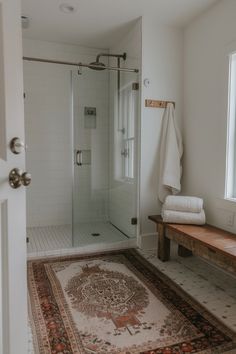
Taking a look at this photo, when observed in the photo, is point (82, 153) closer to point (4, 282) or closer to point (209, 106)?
point (209, 106)

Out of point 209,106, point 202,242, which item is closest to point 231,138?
point 209,106

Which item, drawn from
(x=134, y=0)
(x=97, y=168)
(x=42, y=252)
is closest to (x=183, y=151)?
(x=97, y=168)

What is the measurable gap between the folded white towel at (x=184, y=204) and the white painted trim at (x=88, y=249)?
68cm

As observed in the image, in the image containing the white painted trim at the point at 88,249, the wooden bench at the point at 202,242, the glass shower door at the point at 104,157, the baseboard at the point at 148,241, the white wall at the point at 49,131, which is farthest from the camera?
the white wall at the point at 49,131

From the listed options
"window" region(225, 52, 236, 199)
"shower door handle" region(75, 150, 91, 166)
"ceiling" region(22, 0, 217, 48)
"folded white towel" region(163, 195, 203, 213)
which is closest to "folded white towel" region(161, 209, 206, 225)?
"folded white towel" region(163, 195, 203, 213)

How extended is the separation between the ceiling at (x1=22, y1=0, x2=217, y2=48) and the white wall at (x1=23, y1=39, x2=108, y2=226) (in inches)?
12.5

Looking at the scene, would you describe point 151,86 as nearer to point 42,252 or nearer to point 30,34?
point 30,34

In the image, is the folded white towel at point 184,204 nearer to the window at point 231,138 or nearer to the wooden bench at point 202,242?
the wooden bench at point 202,242

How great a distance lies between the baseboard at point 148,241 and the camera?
115 inches

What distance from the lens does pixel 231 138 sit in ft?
7.80

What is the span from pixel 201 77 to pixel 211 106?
1.13 feet

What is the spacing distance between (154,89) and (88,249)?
1.82m

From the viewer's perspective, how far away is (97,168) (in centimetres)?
346

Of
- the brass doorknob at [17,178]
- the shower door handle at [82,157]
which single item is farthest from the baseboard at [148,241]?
the brass doorknob at [17,178]
